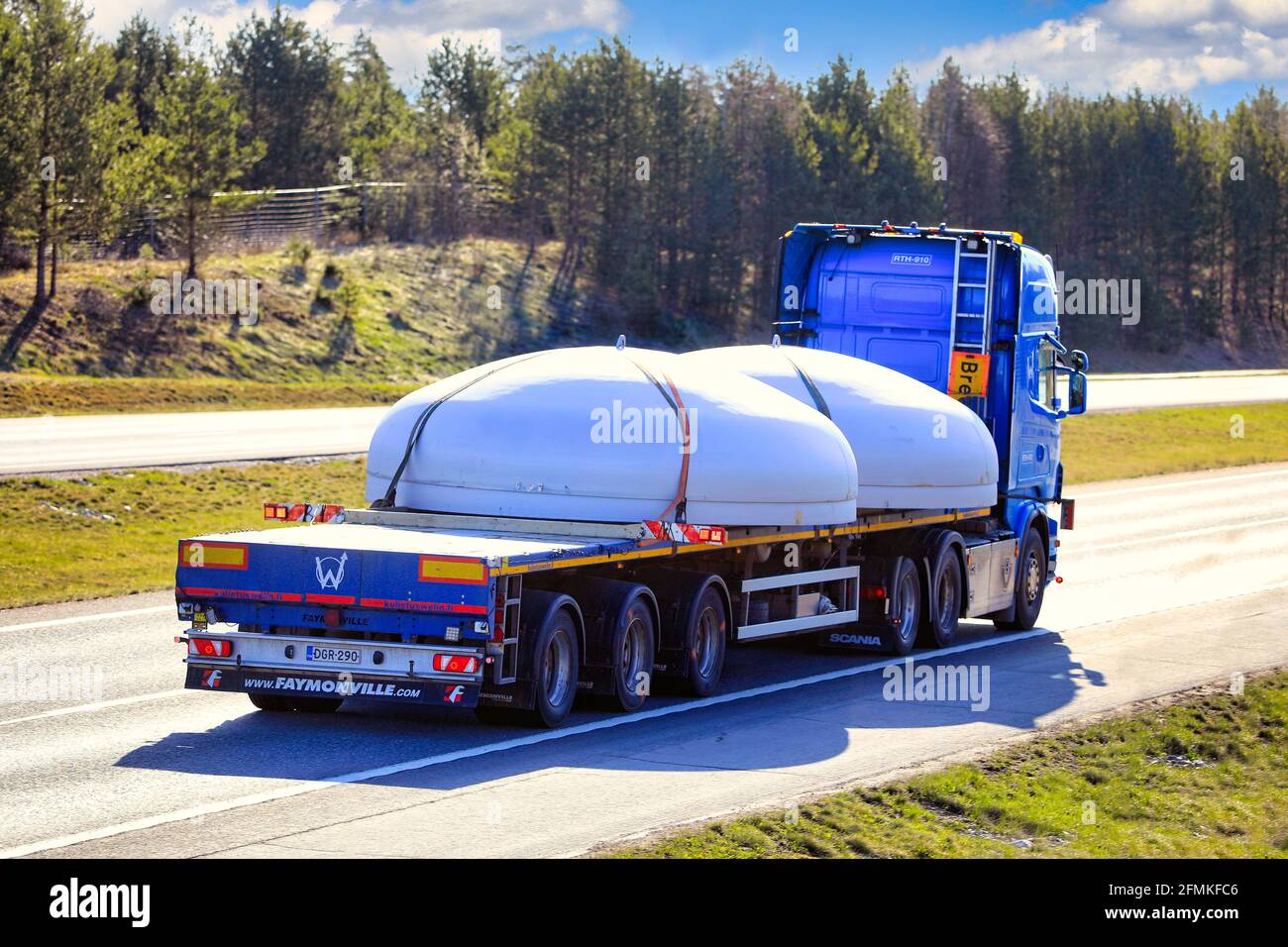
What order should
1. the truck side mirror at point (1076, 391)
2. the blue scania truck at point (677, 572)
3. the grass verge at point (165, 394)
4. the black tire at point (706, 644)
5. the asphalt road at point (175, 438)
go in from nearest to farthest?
the blue scania truck at point (677, 572)
the black tire at point (706, 644)
the truck side mirror at point (1076, 391)
the asphalt road at point (175, 438)
the grass verge at point (165, 394)

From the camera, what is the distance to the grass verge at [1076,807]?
365 inches

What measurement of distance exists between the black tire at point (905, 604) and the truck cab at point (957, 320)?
257 cm

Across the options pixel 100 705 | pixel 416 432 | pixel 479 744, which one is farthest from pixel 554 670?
pixel 100 705

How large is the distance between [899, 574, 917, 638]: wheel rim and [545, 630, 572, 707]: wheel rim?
5.19 metres

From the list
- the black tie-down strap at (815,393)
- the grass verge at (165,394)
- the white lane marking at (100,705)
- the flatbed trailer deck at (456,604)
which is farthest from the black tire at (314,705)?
the grass verge at (165,394)

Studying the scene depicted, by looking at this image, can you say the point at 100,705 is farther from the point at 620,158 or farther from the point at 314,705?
the point at 620,158

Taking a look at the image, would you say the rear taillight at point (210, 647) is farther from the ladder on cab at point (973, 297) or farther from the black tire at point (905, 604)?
the ladder on cab at point (973, 297)

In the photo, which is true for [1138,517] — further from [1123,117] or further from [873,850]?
[1123,117]

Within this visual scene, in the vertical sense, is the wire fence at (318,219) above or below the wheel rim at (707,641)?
above

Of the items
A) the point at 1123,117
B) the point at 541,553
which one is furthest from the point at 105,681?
the point at 1123,117

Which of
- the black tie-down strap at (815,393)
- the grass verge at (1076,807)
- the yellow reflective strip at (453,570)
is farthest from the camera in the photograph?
the black tie-down strap at (815,393)

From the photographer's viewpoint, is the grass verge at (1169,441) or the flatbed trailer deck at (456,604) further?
the grass verge at (1169,441)

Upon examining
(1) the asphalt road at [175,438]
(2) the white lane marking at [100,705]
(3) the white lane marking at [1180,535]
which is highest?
(1) the asphalt road at [175,438]

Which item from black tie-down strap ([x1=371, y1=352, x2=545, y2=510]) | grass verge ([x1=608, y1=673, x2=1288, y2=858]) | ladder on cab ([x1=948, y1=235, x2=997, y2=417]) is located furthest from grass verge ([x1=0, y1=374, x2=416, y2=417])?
grass verge ([x1=608, y1=673, x2=1288, y2=858])
